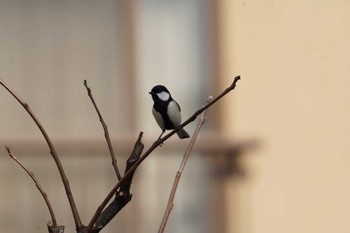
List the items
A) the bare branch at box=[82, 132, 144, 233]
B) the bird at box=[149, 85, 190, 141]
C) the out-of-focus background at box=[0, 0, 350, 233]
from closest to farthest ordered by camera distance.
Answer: the bare branch at box=[82, 132, 144, 233], the bird at box=[149, 85, 190, 141], the out-of-focus background at box=[0, 0, 350, 233]

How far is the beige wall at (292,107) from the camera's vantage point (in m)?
3.64

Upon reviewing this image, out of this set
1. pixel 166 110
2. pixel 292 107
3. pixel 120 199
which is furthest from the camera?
pixel 292 107

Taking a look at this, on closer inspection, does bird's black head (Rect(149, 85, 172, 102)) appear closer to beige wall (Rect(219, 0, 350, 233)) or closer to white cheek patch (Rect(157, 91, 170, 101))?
white cheek patch (Rect(157, 91, 170, 101))

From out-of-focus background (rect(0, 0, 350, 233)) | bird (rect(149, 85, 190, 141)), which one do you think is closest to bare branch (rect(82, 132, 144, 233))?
bird (rect(149, 85, 190, 141))

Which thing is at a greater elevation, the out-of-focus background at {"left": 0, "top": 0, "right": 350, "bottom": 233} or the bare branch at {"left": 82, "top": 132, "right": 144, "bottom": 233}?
the out-of-focus background at {"left": 0, "top": 0, "right": 350, "bottom": 233}

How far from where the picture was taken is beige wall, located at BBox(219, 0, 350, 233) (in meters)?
3.64

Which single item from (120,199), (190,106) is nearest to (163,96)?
(120,199)

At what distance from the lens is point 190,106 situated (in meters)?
3.70

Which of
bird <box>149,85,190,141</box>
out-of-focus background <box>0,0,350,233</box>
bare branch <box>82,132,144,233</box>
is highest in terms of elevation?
out-of-focus background <box>0,0,350,233</box>

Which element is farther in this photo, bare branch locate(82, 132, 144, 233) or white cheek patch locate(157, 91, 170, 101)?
white cheek patch locate(157, 91, 170, 101)

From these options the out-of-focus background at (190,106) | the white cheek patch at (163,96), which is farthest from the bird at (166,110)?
the out-of-focus background at (190,106)

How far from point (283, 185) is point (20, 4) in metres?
1.14

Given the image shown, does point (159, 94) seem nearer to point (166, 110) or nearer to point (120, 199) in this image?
point (166, 110)

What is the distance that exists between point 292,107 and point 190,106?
1.19 ft
